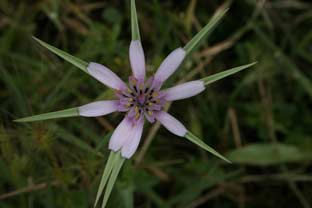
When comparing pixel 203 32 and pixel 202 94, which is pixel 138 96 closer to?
pixel 203 32

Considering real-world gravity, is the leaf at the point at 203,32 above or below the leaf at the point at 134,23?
below

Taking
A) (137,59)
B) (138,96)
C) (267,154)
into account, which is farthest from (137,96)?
(267,154)

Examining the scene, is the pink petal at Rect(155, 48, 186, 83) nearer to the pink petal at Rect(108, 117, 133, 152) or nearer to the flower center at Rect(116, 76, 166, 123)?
the flower center at Rect(116, 76, 166, 123)

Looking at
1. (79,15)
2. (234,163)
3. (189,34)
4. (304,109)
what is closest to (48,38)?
(79,15)

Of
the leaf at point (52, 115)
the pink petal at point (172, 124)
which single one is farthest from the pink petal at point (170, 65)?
the leaf at point (52, 115)

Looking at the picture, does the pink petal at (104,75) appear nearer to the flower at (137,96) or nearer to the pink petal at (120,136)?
the flower at (137,96)

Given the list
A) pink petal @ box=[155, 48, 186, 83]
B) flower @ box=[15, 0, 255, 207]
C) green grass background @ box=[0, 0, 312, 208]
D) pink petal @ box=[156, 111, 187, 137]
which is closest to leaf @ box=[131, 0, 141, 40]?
flower @ box=[15, 0, 255, 207]
